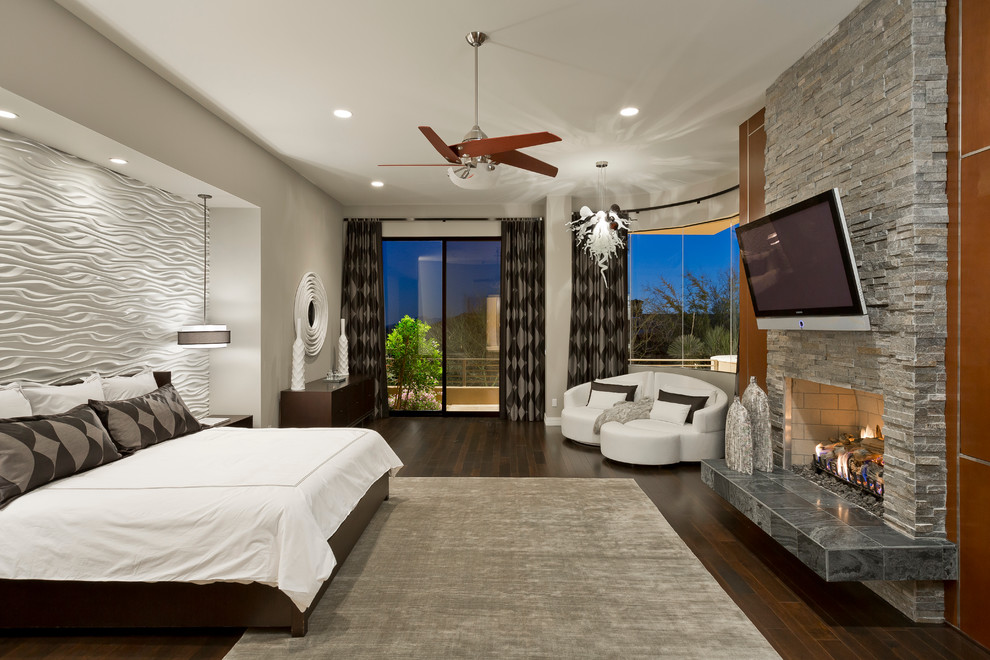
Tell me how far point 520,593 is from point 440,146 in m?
2.35

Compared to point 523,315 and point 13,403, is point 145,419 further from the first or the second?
point 523,315

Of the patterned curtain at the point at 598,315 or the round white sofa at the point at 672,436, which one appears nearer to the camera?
the round white sofa at the point at 672,436

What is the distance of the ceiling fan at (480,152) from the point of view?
9.26 ft

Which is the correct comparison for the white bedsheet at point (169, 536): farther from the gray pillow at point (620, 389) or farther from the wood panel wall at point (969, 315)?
the gray pillow at point (620, 389)

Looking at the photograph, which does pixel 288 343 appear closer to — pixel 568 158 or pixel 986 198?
pixel 568 158

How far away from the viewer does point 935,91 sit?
2383 mm

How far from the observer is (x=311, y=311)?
654cm

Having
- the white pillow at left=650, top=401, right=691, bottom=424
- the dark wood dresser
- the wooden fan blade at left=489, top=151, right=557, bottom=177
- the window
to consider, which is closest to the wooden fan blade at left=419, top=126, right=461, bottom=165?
the wooden fan blade at left=489, top=151, right=557, bottom=177

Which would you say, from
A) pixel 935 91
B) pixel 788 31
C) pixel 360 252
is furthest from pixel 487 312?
pixel 935 91

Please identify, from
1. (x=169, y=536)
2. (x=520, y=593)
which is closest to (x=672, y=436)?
(x=520, y=593)

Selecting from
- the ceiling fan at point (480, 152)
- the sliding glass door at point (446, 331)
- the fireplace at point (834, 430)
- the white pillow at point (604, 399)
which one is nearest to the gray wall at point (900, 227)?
the fireplace at point (834, 430)

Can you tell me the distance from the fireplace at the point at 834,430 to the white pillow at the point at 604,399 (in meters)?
2.45

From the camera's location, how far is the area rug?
222 centimetres

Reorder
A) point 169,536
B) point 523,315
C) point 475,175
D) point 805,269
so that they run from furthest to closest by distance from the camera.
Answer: point 523,315 → point 475,175 → point 805,269 → point 169,536
